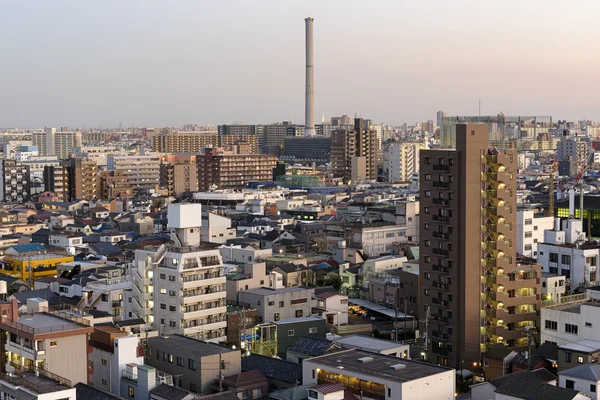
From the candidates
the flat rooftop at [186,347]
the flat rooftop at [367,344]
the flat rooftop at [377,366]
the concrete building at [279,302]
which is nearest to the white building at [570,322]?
the flat rooftop at [367,344]

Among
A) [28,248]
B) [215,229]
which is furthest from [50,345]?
[215,229]

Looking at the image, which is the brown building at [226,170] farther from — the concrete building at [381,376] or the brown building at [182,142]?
the concrete building at [381,376]

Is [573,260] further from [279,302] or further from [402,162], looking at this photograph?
[402,162]

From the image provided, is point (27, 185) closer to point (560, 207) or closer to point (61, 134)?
point (560, 207)

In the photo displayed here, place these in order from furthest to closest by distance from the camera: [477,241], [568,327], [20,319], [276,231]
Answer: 1. [276,231]
2. [477,241]
3. [568,327]
4. [20,319]

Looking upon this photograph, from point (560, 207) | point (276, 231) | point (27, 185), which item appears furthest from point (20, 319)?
point (27, 185)
